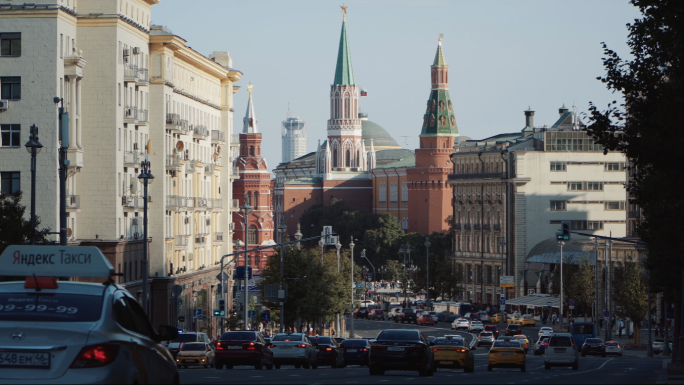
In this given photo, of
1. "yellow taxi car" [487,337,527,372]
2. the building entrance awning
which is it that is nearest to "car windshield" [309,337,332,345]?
"yellow taxi car" [487,337,527,372]

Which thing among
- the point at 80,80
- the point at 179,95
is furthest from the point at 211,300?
the point at 80,80

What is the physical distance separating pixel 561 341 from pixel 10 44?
3033cm

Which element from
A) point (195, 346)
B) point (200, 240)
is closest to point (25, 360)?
point (195, 346)

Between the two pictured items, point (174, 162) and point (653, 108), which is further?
point (174, 162)

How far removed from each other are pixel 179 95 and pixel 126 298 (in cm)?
6878

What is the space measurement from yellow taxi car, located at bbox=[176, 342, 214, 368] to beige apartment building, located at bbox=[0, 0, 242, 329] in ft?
54.5

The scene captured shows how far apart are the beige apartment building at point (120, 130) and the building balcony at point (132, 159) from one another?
13 centimetres

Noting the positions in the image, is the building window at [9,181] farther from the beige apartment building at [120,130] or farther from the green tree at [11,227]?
the green tree at [11,227]

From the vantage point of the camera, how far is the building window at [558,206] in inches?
5443

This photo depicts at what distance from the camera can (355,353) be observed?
46.2 metres

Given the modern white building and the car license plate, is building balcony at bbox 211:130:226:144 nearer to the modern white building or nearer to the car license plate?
the modern white building

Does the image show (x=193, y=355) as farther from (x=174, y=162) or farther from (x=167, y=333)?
(x=174, y=162)

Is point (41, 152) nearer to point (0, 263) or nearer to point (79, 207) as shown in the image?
point (79, 207)

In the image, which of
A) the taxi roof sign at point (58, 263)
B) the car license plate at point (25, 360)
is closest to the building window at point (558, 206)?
the taxi roof sign at point (58, 263)
